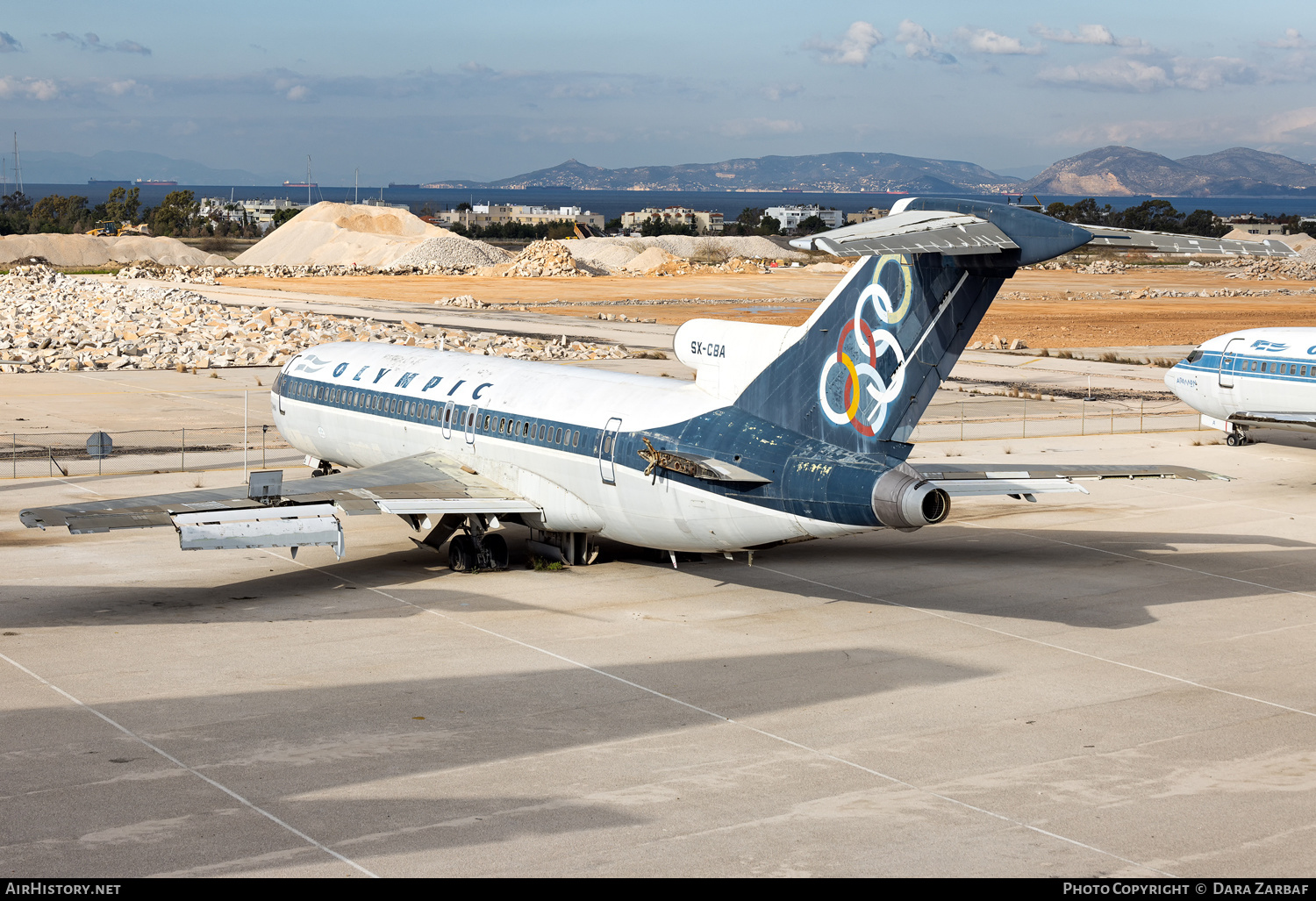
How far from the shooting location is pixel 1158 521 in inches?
1367

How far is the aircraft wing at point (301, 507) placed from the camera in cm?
2231

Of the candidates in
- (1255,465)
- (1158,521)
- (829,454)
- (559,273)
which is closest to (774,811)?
(829,454)

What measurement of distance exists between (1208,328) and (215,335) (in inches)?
2782

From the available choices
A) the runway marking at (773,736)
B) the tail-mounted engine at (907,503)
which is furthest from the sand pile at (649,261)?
the tail-mounted engine at (907,503)

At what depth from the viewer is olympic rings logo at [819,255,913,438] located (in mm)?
22797

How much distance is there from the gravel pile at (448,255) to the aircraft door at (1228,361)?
12951 cm

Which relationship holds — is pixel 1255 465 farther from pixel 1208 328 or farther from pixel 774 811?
pixel 1208 328

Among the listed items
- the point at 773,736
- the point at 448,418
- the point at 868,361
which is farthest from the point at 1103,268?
the point at 773,736

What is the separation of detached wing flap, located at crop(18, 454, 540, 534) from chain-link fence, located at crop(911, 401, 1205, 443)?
21.8m

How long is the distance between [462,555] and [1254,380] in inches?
1156

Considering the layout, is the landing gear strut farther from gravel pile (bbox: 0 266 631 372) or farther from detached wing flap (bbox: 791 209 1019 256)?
gravel pile (bbox: 0 266 631 372)

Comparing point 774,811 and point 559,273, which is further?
point 559,273

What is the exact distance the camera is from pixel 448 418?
3078 cm

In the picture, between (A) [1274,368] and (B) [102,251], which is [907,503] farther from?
(B) [102,251]
